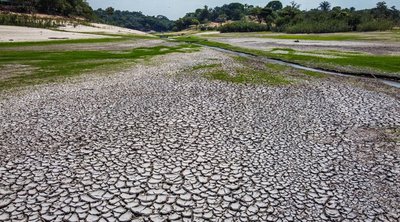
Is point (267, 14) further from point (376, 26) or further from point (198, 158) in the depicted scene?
point (198, 158)

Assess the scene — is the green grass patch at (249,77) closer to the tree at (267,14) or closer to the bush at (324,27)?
the bush at (324,27)

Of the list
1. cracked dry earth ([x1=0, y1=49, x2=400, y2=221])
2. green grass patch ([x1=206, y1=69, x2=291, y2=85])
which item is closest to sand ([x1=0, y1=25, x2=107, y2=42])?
green grass patch ([x1=206, y1=69, x2=291, y2=85])

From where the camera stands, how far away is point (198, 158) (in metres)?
11.0

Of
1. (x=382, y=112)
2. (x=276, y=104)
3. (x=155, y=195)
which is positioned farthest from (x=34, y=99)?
(x=382, y=112)

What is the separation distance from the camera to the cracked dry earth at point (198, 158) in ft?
26.2

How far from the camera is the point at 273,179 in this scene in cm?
952

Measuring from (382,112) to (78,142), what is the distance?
1776 cm

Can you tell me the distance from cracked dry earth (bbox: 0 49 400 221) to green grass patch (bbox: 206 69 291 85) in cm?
658

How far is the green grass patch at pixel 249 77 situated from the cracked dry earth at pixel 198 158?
6.58 m

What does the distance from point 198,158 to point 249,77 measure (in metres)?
19.2

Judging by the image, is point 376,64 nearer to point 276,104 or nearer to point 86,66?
point 276,104

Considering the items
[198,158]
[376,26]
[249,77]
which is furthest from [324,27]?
[198,158]

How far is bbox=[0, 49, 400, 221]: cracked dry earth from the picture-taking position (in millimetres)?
8000

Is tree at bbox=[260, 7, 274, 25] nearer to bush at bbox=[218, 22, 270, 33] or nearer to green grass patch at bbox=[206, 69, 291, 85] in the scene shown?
bush at bbox=[218, 22, 270, 33]
